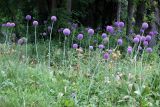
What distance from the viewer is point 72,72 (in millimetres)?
5766

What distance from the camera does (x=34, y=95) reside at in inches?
183

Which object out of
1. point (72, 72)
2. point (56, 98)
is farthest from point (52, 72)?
point (56, 98)

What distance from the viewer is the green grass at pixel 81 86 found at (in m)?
4.56

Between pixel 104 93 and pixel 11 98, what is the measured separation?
3.67ft

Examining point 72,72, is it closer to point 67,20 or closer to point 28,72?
point 28,72

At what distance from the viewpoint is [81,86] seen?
4949 mm

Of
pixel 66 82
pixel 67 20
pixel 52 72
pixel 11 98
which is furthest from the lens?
pixel 67 20

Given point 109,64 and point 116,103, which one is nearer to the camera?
point 116,103

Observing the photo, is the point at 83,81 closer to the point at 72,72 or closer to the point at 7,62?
the point at 72,72

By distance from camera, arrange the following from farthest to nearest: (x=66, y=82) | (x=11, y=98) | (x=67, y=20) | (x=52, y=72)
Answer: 1. (x=67, y=20)
2. (x=52, y=72)
3. (x=66, y=82)
4. (x=11, y=98)

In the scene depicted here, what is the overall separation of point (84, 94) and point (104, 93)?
0.80 feet

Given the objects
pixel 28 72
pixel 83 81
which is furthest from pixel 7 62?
pixel 83 81

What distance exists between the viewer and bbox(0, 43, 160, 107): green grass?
4562mm

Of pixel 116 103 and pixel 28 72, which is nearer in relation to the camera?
pixel 116 103
